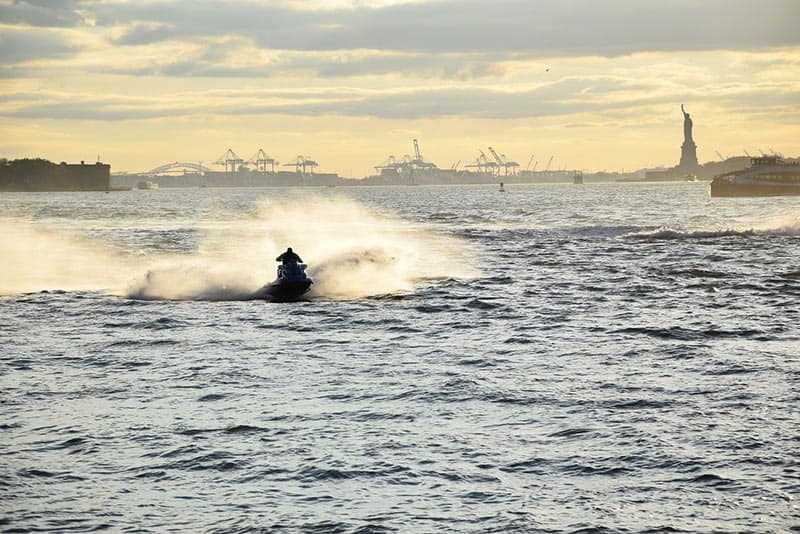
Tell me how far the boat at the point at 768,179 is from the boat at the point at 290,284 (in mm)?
159852

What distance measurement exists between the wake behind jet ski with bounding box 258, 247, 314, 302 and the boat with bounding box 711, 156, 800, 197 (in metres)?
160

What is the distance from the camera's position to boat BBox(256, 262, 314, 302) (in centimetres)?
3844

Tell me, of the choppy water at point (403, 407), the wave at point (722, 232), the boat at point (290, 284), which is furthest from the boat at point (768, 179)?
the boat at point (290, 284)

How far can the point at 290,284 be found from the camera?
38.4 m

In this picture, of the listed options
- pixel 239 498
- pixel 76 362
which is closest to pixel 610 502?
pixel 239 498

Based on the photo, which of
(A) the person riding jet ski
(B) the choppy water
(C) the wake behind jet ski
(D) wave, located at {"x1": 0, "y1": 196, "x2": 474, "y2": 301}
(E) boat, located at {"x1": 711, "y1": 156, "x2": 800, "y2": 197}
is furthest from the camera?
→ (E) boat, located at {"x1": 711, "y1": 156, "x2": 800, "y2": 197}

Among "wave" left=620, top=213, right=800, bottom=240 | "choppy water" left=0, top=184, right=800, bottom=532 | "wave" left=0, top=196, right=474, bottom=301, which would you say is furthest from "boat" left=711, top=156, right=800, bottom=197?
"choppy water" left=0, top=184, right=800, bottom=532

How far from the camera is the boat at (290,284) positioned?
38.4m

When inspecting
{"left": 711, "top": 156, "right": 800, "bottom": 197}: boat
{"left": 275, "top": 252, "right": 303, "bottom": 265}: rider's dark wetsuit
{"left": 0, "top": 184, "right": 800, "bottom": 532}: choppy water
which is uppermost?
{"left": 711, "top": 156, "right": 800, "bottom": 197}: boat

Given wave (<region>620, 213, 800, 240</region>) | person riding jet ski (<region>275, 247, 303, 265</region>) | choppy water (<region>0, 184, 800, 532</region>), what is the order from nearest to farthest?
choppy water (<region>0, 184, 800, 532</region>) < person riding jet ski (<region>275, 247, 303, 265</region>) < wave (<region>620, 213, 800, 240</region>)

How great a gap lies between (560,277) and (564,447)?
A: 33037 mm

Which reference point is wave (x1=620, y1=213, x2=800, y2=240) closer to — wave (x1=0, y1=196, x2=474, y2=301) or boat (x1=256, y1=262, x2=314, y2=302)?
wave (x1=0, y1=196, x2=474, y2=301)

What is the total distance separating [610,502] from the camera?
13938 mm

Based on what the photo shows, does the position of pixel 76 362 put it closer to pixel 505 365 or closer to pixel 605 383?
pixel 505 365
